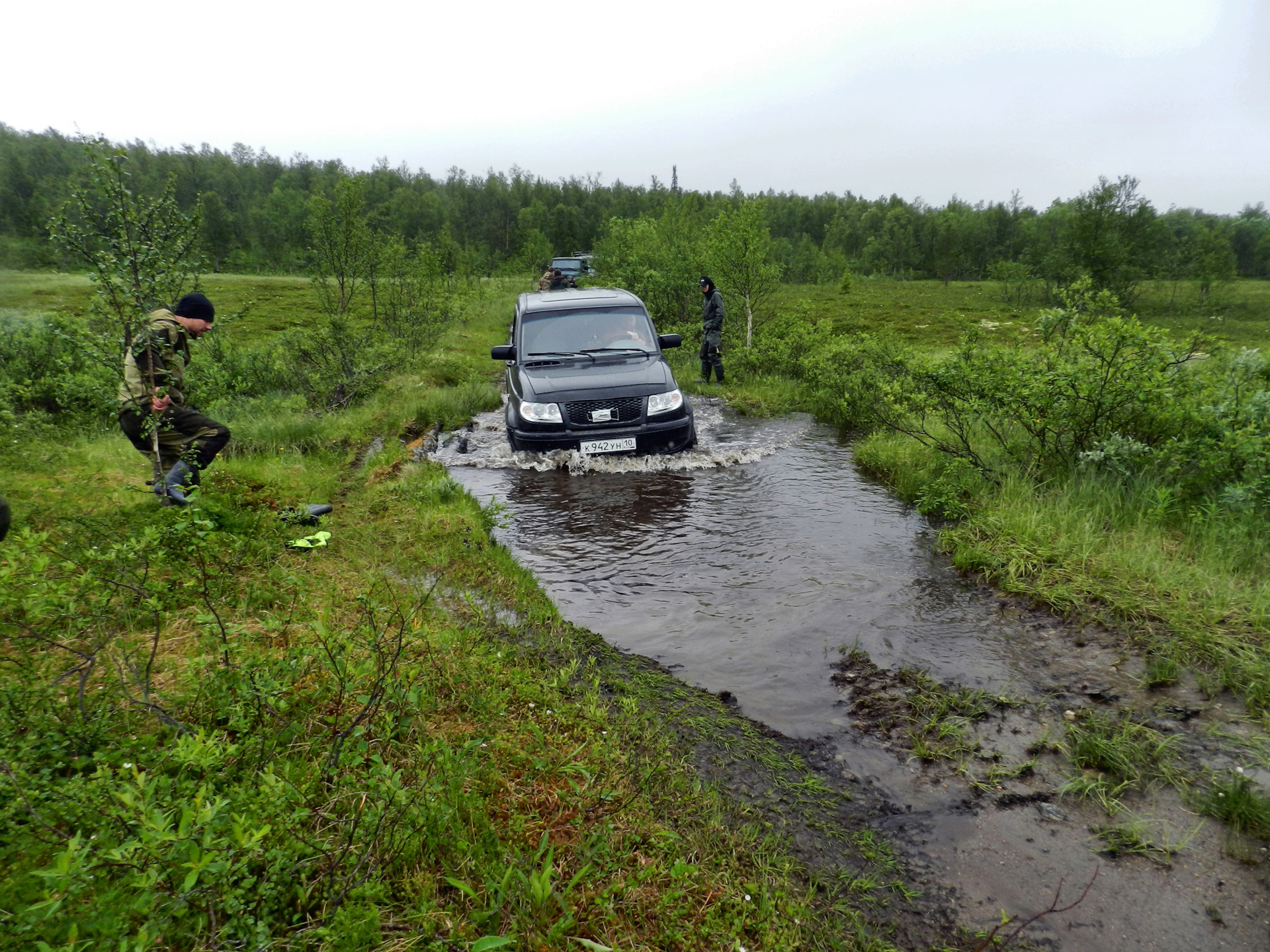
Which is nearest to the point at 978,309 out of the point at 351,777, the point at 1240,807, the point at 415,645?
the point at 1240,807

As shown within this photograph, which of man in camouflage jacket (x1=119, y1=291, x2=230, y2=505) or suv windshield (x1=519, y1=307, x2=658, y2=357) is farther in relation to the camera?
suv windshield (x1=519, y1=307, x2=658, y2=357)

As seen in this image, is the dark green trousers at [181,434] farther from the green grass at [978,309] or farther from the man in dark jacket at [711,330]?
the green grass at [978,309]

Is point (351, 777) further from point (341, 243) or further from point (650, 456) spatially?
point (341, 243)

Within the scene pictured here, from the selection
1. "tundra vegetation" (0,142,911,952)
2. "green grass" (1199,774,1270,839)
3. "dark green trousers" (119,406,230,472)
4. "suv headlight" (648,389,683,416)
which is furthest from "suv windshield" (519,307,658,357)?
"green grass" (1199,774,1270,839)

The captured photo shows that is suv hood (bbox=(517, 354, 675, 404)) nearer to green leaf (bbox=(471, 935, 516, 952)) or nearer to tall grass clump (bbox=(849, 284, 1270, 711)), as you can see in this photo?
tall grass clump (bbox=(849, 284, 1270, 711))

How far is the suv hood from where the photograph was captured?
805 cm

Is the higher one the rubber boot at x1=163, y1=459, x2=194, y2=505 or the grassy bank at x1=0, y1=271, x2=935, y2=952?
the rubber boot at x1=163, y1=459, x2=194, y2=505

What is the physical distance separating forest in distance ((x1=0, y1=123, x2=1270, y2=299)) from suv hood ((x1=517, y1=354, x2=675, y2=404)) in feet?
27.6

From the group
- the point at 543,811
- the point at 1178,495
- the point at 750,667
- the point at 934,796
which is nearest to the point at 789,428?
the point at 1178,495

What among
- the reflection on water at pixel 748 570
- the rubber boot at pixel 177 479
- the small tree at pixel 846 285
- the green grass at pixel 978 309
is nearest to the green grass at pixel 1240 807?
the reflection on water at pixel 748 570

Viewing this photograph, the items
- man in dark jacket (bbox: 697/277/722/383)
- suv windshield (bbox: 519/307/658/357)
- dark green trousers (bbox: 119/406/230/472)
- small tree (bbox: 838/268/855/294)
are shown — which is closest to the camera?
dark green trousers (bbox: 119/406/230/472)

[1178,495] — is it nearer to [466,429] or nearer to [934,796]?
[934,796]

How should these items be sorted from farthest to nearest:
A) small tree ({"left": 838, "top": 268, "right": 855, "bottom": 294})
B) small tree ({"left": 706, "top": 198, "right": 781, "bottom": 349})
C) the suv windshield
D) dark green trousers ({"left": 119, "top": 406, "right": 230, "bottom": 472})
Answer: small tree ({"left": 838, "top": 268, "right": 855, "bottom": 294})
small tree ({"left": 706, "top": 198, "right": 781, "bottom": 349})
the suv windshield
dark green trousers ({"left": 119, "top": 406, "right": 230, "bottom": 472})

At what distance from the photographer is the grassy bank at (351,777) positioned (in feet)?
5.97
